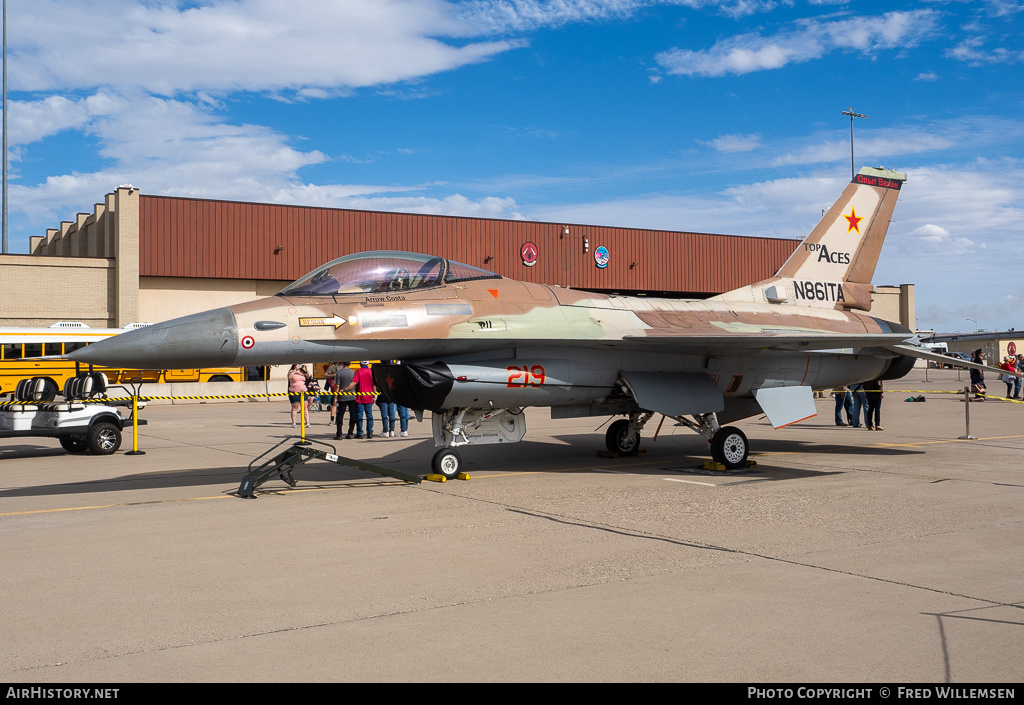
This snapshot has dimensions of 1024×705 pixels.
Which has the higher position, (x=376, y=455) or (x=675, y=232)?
(x=675, y=232)

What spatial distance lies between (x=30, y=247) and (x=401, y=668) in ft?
208

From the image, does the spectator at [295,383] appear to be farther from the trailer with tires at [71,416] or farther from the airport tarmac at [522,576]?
the airport tarmac at [522,576]

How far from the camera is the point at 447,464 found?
10.3m

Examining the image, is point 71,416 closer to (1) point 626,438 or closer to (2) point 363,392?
(2) point 363,392

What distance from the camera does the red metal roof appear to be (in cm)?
3575

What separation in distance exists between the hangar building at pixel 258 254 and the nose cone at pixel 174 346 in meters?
28.6

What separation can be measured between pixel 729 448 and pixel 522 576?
659 cm

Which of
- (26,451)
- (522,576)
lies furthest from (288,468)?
(26,451)

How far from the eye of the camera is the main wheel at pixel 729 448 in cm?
1149

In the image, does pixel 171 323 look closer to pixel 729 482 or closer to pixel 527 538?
pixel 527 538

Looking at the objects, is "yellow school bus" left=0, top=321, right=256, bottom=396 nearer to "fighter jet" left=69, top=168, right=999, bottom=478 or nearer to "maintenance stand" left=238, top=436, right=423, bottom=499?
"maintenance stand" left=238, top=436, right=423, bottom=499

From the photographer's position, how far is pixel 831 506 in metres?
8.36

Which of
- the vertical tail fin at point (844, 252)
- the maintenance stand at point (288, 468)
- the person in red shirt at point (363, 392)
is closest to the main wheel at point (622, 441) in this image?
the vertical tail fin at point (844, 252)

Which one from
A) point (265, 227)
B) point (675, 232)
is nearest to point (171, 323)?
point (265, 227)
